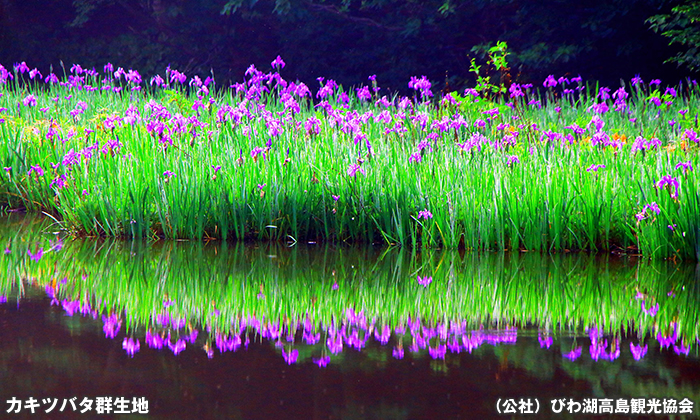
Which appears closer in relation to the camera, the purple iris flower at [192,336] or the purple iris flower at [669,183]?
the purple iris flower at [192,336]

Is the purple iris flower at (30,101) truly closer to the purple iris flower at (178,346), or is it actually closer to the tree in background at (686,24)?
the purple iris flower at (178,346)

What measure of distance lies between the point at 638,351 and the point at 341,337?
34.1 inches

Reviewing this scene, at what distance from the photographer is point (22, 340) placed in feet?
6.47

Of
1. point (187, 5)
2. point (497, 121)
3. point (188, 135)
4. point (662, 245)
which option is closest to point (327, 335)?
point (662, 245)

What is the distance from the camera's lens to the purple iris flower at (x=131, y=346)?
189 cm

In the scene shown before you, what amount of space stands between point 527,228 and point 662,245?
675 mm

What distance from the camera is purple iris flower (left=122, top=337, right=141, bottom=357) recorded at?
1.89 m

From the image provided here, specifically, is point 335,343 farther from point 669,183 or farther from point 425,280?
point 669,183

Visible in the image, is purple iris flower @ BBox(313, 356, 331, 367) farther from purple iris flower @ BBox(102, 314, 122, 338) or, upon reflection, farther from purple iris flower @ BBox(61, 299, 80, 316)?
purple iris flower @ BBox(61, 299, 80, 316)

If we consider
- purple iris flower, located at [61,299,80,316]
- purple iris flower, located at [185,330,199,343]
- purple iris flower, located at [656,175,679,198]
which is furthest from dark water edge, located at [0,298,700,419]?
purple iris flower, located at [656,175,679,198]

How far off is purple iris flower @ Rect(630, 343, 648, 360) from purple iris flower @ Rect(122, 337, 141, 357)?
1.40 m

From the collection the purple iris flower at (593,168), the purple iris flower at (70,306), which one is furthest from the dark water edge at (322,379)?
the purple iris flower at (593,168)

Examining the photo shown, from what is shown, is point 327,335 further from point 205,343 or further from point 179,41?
point 179,41

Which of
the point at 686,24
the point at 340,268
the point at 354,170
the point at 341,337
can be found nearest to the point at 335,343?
the point at 341,337
